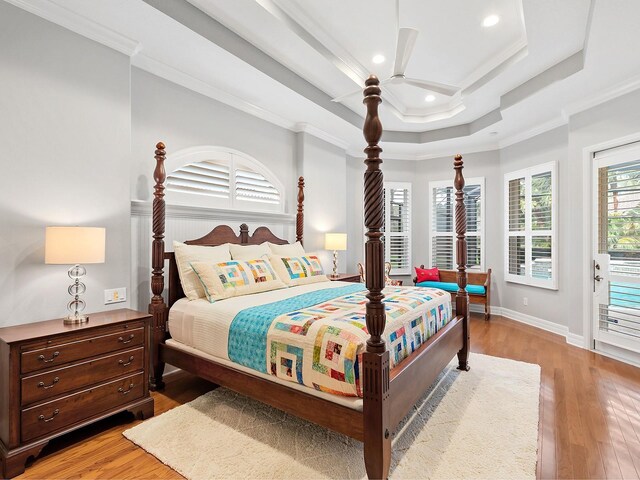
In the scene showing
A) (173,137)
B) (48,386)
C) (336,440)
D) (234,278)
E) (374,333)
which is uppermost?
(173,137)

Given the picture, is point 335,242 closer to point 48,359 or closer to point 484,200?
point 484,200

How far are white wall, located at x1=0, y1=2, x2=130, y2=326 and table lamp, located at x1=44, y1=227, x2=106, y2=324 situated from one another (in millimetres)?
210

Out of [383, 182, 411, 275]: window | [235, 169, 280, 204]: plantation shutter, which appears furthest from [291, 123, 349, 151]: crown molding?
[383, 182, 411, 275]: window

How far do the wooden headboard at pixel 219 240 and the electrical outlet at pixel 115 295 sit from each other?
378 mm

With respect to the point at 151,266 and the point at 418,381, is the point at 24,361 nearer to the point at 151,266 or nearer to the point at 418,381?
the point at 151,266

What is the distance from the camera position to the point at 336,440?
212 cm

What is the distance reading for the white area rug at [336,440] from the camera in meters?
1.85

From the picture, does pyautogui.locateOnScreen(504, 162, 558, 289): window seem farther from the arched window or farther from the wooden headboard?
the arched window

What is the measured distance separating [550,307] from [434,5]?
420 cm

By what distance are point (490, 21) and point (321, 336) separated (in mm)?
3143

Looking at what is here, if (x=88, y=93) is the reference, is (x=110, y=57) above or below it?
above

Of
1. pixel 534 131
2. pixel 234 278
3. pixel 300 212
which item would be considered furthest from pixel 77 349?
pixel 534 131

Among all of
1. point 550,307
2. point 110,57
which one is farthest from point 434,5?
point 550,307

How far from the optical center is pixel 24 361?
1.88m
